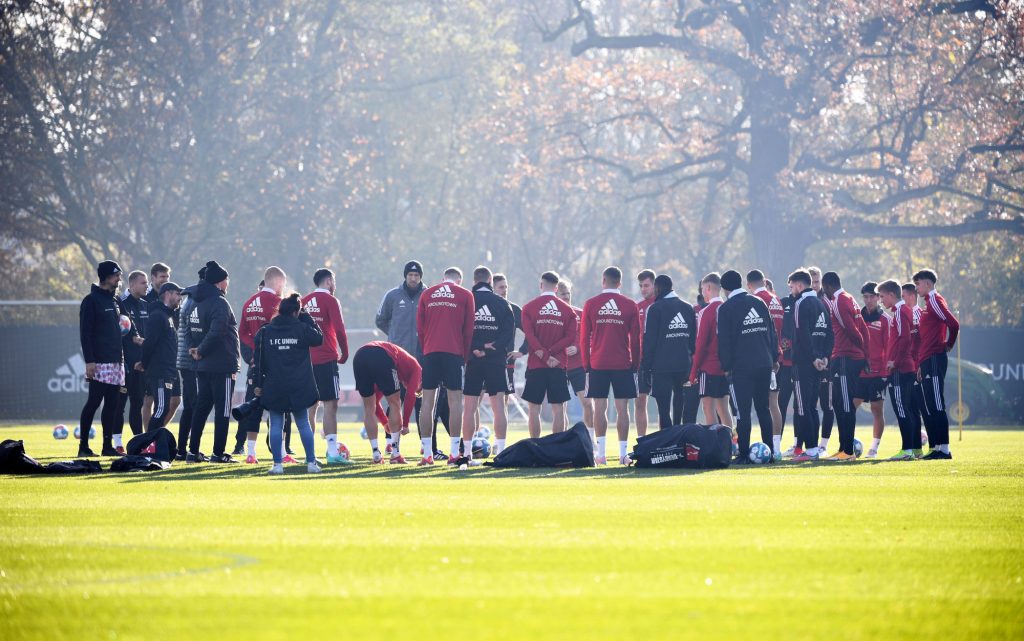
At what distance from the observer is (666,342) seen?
1884cm

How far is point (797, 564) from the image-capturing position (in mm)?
8508

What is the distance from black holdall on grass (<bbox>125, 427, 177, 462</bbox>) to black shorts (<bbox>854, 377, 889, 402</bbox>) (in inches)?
372

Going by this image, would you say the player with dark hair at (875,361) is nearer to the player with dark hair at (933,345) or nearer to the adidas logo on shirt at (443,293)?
the player with dark hair at (933,345)

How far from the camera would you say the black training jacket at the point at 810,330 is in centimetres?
1923

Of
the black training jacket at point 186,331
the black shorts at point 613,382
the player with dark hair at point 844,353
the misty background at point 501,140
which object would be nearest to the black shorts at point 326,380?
the black training jacket at point 186,331

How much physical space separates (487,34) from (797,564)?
49.6 m

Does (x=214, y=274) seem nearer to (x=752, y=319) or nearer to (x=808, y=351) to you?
(x=752, y=319)

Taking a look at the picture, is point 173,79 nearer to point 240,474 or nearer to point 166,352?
point 166,352

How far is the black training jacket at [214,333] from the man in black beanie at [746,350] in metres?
5.95

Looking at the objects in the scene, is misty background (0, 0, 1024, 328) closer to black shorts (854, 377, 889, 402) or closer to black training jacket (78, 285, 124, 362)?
black shorts (854, 377, 889, 402)

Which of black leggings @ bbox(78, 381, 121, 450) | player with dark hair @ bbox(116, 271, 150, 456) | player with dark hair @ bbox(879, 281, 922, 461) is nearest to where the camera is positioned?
black leggings @ bbox(78, 381, 121, 450)

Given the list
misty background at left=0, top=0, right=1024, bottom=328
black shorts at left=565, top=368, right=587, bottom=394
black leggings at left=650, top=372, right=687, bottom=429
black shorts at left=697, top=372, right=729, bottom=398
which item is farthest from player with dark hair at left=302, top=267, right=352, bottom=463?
misty background at left=0, top=0, right=1024, bottom=328

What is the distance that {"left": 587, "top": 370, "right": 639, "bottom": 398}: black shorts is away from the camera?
725 inches

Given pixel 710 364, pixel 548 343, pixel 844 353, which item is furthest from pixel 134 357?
pixel 844 353
